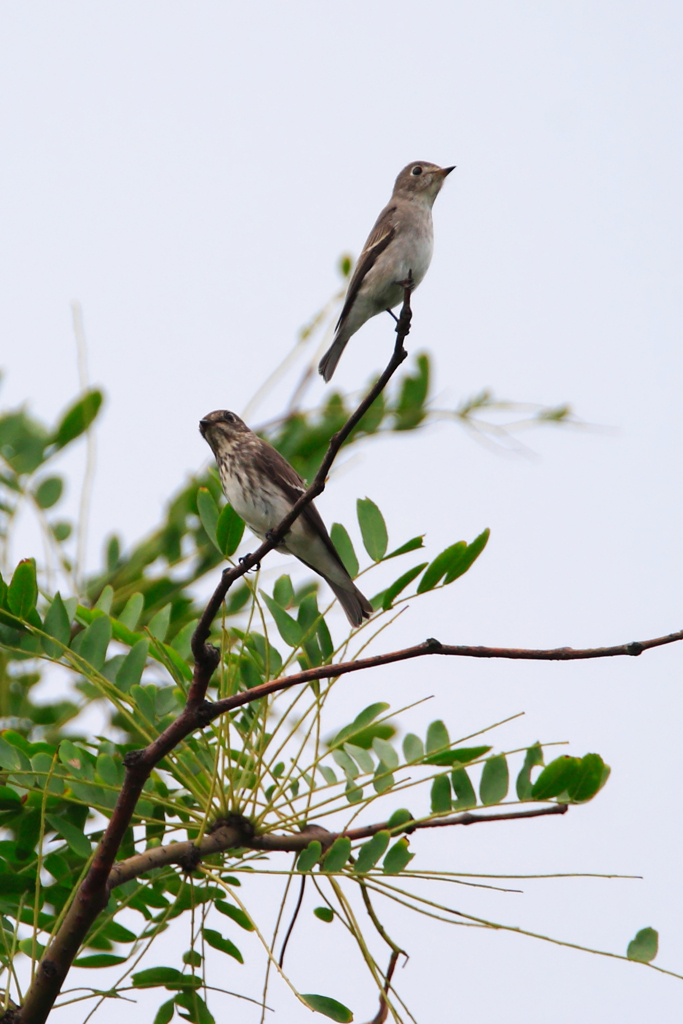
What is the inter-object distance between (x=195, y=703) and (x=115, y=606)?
6.79 ft

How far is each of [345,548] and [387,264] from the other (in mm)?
2252

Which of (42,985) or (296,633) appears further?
(296,633)

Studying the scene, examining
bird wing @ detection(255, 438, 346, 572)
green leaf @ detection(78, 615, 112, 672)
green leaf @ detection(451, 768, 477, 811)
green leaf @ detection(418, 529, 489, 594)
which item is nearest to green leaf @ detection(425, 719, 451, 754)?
green leaf @ detection(451, 768, 477, 811)

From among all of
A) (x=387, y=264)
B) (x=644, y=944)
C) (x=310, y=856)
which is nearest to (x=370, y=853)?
(x=310, y=856)

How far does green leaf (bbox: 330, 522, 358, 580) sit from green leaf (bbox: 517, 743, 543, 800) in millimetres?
633

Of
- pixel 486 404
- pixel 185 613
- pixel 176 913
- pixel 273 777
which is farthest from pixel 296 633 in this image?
pixel 486 404

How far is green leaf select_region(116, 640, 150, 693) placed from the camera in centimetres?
300

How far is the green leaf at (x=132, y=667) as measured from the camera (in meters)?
3.00

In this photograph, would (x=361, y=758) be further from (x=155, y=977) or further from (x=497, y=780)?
(x=155, y=977)

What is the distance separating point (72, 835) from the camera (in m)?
2.94

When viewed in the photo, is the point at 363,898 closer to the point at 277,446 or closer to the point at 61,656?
the point at 61,656

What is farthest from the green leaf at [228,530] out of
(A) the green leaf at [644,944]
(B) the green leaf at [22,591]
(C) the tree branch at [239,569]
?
(A) the green leaf at [644,944]

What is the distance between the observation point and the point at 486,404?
4.99 meters

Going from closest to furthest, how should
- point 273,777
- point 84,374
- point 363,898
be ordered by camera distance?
point 363,898, point 273,777, point 84,374
